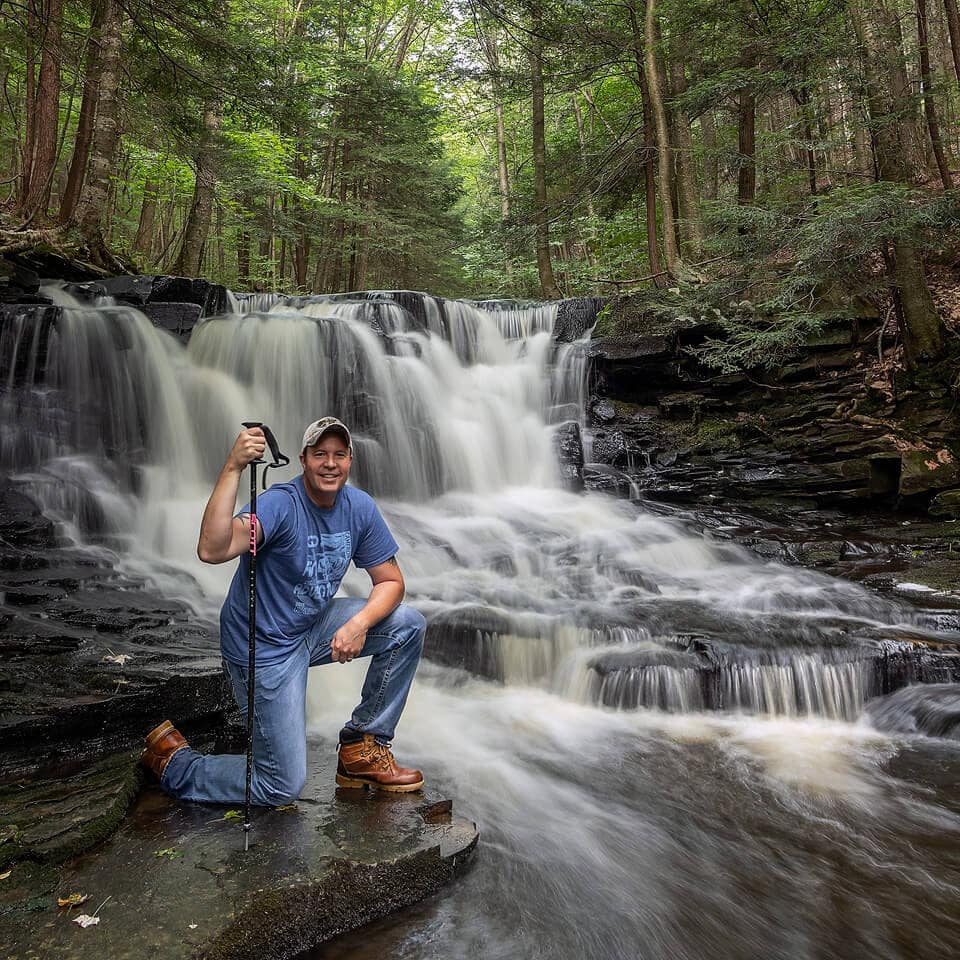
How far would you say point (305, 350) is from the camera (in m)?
10.9

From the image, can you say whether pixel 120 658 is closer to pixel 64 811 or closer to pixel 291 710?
pixel 64 811

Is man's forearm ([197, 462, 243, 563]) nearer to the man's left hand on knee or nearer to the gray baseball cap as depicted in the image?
the gray baseball cap

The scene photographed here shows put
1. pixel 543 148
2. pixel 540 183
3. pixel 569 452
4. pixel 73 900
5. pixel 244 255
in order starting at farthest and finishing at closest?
pixel 244 255 < pixel 543 148 < pixel 540 183 < pixel 569 452 < pixel 73 900

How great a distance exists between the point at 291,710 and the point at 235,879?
657mm

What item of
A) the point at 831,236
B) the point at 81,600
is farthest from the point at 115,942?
the point at 831,236

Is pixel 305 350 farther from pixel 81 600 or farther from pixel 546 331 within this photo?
pixel 81 600

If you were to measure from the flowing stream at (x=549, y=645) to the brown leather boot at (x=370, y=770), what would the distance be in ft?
1.71

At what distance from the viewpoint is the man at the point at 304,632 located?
9.60 feet

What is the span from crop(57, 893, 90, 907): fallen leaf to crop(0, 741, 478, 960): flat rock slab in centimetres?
2

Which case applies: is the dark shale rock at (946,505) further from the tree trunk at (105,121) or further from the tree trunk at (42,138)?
the tree trunk at (105,121)

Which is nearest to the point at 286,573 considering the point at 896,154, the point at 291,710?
the point at 291,710

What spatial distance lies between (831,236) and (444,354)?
674 cm

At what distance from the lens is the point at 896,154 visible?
31.3 ft

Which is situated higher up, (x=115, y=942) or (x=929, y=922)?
(x=115, y=942)
